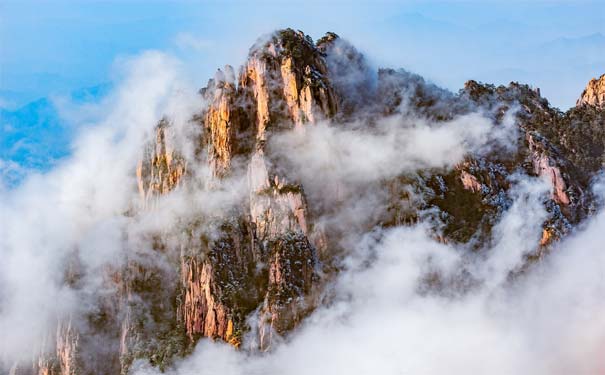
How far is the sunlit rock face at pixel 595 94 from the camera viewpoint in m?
179

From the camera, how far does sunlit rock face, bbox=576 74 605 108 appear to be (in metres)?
179

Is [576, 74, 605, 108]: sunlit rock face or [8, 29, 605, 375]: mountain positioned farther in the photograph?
[576, 74, 605, 108]: sunlit rock face

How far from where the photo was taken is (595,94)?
595ft

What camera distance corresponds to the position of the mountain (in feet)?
503

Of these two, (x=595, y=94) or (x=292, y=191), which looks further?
(x=595, y=94)

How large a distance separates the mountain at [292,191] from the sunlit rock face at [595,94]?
38cm

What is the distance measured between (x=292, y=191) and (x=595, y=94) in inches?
2695

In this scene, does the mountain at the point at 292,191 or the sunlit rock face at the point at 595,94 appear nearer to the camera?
the mountain at the point at 292,191

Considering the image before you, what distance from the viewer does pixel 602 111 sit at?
176125 mm

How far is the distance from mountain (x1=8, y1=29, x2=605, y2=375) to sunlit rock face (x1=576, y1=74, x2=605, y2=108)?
38 centimetres

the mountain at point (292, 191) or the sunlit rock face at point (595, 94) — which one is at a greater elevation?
the sunlit rock face at point (595, 94)

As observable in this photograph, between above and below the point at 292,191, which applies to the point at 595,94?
above

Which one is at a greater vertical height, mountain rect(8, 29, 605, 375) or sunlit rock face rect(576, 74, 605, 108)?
sunlit rock face rect(576, 74, 605, 108)

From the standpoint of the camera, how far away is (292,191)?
156875 millimetres
